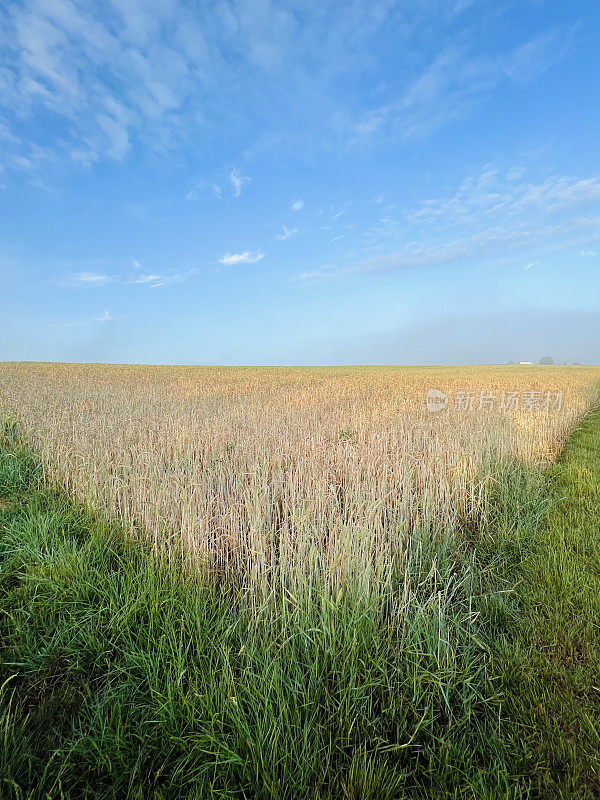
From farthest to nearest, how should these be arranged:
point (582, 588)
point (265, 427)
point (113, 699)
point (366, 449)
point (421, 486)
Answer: point (265, 427) → point (366, 449) → point (421, 486) → point (582, 588) → point (113, 699)

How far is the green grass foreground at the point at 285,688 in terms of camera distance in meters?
1.83

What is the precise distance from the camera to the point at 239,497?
421 centimetres

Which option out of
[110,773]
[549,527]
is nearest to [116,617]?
[110,773]

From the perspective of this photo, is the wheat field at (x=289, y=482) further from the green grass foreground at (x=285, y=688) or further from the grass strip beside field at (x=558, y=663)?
the grass strip beside field at (x=558, y=663)

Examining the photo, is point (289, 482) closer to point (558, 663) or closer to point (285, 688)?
point (285, 688)

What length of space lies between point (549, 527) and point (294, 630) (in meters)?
3.38

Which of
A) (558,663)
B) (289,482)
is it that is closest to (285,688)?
(558,663)


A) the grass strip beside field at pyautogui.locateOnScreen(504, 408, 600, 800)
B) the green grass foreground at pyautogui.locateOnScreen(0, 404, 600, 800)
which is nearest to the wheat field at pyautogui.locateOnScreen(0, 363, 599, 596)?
the green grass foreground at pyautogui.locateOnScreen(0, 404, 600, 800)

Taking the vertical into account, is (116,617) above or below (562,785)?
above

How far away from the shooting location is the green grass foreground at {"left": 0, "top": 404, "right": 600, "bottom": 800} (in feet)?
5.99

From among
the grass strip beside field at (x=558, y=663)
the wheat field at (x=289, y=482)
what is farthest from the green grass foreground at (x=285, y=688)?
the wheat field at (x=289, y=482)

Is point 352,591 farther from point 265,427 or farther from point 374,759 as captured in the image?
point 265,427

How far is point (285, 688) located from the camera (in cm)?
222

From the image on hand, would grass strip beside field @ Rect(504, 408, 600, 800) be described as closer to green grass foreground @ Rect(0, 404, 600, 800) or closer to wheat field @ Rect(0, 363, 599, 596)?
green grass foreground @ Rect(0, 404, 600, 800)
